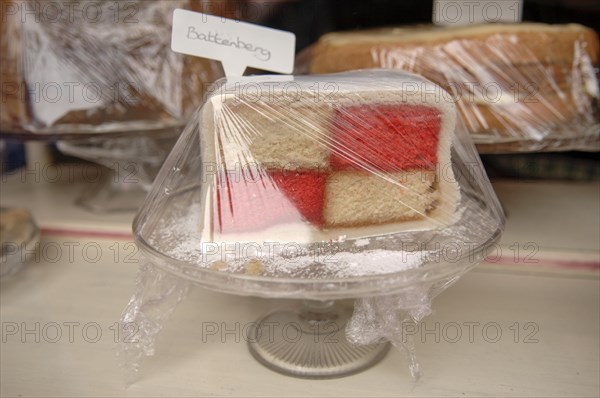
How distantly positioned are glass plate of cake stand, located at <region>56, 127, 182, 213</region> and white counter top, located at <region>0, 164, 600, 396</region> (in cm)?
9

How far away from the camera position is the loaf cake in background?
3.06 feet

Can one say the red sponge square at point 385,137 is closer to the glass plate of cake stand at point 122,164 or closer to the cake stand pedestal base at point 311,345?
the cake stand pedestal base at point 311,345

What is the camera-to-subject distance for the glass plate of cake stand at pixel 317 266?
0.60 m

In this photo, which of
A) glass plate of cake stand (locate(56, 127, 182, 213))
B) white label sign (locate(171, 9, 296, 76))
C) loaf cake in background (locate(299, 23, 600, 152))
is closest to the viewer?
white label sign (locate(171, 9, 296, 76))

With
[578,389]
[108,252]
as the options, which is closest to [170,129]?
[108,252]

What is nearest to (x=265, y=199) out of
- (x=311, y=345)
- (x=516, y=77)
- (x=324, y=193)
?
A: (x=324, y=193)

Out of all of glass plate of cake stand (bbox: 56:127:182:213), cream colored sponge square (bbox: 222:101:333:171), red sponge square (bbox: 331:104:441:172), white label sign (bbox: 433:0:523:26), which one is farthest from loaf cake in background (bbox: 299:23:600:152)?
glass plate of cake stand (bbox: 56:127:182:213)

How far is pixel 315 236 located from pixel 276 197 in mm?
76

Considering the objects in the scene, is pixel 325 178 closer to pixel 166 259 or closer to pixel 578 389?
pixel 166 259

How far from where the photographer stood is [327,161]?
735 millimetres

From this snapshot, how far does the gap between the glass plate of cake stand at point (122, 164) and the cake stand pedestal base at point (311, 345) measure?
522 mm

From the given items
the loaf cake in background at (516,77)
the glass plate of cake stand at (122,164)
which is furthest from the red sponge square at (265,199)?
the glass plate of cake stand at (122,164)

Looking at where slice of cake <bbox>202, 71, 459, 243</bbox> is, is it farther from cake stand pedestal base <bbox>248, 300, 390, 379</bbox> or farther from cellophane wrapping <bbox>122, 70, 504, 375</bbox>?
cake stand pedestal base <bbox>248, 300, 390, 379</bbox>

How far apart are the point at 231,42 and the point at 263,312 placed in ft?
1.44
